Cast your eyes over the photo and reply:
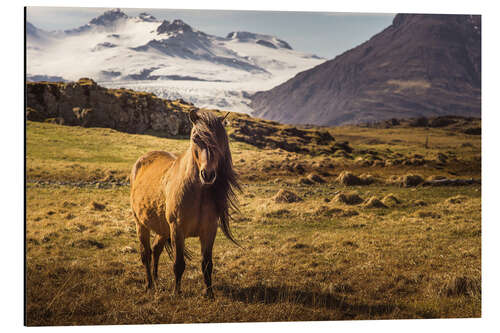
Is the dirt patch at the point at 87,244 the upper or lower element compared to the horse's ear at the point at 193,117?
lower

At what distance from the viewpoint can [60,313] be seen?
4.84 meters

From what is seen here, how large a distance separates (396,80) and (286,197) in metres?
3.53

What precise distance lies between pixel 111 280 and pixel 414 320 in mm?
4287

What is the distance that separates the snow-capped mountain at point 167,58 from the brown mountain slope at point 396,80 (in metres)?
0.42

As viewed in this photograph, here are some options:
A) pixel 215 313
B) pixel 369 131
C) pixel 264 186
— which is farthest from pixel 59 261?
pixel 369 131

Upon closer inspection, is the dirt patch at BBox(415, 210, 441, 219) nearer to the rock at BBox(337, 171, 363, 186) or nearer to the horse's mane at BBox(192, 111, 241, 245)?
the rock at BBox(337, 171, 363, 186)

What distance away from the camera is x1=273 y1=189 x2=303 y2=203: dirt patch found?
6473 millimetres

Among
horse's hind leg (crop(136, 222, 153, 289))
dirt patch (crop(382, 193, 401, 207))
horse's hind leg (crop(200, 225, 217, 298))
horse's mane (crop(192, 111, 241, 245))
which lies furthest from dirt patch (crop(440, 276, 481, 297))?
horse's hind leg (crop(136, 222, 153, 289))

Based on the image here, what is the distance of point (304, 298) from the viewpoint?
5047 mm

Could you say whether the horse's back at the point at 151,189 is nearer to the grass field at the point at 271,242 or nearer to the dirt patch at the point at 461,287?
the grass field at the point at 271,242

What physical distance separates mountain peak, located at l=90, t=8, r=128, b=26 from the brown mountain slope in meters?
2.81

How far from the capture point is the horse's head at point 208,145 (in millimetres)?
3668

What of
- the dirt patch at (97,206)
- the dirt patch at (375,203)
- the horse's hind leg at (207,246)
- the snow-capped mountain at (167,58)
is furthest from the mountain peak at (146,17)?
the dirt patch at (375,203)
